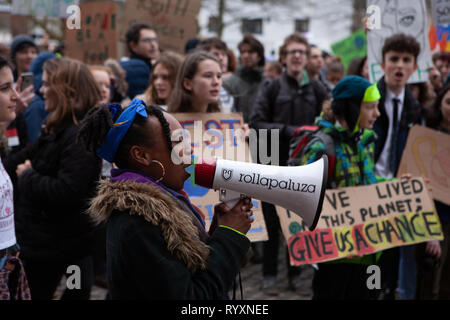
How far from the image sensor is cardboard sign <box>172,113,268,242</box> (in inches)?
125

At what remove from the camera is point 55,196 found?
3275 millimetres

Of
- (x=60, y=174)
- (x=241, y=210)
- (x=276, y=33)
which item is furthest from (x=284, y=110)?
(x=276, y=33)

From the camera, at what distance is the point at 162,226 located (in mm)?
1803

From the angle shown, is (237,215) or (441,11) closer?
(237,215)

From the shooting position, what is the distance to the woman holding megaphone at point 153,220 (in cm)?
177

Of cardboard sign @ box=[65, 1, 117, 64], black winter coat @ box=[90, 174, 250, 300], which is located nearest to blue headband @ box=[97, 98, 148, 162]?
black winter coat @ box=[90, 174, 250, 300]

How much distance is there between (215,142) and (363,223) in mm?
1210

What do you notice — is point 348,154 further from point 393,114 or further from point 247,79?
point 247,79

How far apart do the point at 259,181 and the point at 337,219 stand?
6.37 feet

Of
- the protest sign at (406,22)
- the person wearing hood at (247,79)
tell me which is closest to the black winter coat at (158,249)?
the protest sign at (406,22)

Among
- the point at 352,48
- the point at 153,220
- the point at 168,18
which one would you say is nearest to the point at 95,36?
the point at 168,18

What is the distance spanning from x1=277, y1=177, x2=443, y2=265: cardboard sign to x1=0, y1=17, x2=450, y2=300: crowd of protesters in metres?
0.11

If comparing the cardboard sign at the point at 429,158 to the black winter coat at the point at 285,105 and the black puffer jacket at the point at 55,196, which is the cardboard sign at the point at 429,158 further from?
the black puffer jacket at the point at 55,196

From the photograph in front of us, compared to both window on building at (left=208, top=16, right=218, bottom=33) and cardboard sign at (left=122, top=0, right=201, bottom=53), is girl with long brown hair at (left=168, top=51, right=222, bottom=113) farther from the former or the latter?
window on building at (left=208, top=16, right=218, bottom=33)
